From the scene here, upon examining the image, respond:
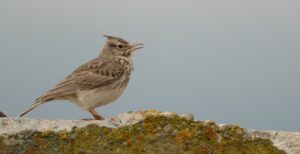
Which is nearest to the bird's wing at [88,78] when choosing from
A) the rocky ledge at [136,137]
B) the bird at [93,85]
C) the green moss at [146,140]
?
the bird at [93,85]

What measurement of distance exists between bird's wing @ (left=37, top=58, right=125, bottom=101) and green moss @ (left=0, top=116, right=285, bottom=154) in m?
4.19

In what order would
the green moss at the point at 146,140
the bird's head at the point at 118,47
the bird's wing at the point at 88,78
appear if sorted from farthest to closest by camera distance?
the bird's head at the point at 118,47 → the bird's wing at the point at 88,78 → the green moss at the point at 146,140

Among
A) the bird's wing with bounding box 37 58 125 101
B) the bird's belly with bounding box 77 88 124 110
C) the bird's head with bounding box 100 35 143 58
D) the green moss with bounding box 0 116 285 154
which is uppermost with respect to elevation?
the bird's head with bounding box 100 35 143 58

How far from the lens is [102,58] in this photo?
51.4 ft

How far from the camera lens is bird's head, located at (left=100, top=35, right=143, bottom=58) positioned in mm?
15789

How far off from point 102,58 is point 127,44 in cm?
85

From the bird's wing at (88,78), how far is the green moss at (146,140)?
165 inches

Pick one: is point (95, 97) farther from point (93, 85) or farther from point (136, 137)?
point (136, 137)

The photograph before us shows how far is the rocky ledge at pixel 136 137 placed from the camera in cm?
917

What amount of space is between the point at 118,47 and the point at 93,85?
Answer: 7.62ft

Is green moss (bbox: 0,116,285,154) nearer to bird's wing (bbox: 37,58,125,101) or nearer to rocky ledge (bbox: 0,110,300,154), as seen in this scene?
rocky ledge (bbox: 0,110,300,154)

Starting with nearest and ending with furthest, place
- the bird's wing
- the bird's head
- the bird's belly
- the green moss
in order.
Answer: the green moss → the bird's belly → the bird's wing → the bird's head

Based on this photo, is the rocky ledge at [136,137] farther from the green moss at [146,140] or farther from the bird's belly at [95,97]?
the bird's belly at [95,97]

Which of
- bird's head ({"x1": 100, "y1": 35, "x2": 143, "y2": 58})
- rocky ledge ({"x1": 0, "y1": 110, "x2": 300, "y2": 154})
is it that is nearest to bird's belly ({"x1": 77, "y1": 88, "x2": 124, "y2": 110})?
bird's head ({"x1": 100, "y1": 35, "x2": 143, "y2": 58})
